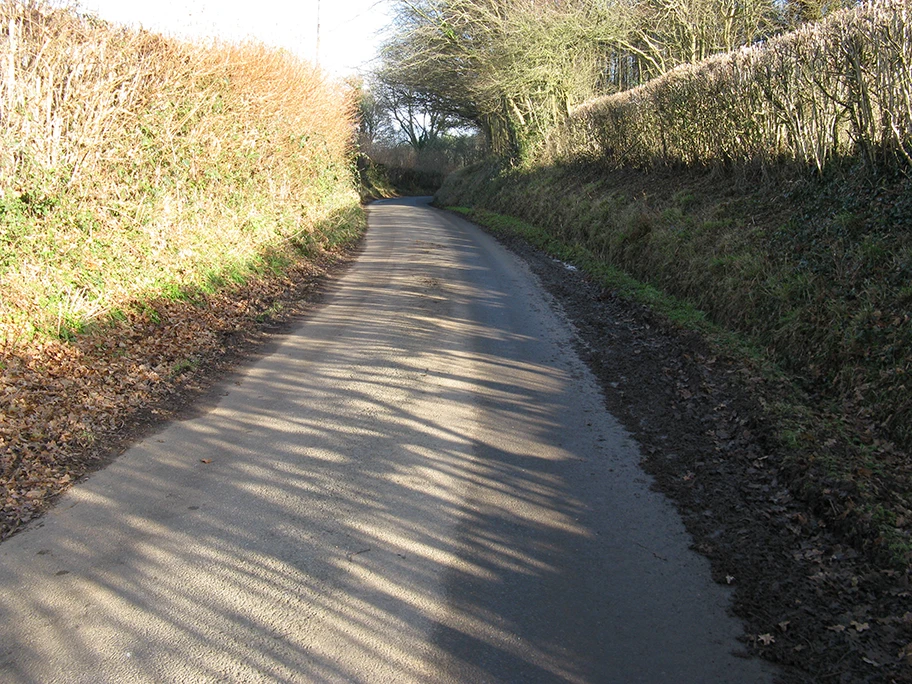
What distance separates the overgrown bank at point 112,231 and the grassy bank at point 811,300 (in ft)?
19.5

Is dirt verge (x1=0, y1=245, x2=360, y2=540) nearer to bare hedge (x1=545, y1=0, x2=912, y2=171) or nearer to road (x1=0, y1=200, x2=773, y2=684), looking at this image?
road (x1=0, y1=200, x2=773, y2=684)

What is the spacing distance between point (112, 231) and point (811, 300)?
355 inches

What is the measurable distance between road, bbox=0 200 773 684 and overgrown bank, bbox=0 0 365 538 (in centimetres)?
89

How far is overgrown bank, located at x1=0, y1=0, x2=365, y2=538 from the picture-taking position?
20.8 ft

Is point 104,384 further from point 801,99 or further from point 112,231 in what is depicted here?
point 801,99

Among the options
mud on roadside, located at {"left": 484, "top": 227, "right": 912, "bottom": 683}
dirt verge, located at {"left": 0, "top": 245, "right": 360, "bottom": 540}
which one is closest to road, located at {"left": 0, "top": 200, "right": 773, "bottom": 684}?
mud on roadside, located at {"left": 484, "top": 227, "right": 912, "bottom": 683}

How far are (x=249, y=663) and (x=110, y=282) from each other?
6730mm

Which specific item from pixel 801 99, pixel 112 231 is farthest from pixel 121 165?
pixel 801 99

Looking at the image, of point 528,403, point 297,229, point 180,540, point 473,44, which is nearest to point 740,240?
point 528,403

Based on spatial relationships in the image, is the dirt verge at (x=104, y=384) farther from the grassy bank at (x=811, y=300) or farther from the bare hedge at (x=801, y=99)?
the bare hedge at (x=801, y=99)

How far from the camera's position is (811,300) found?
25.2 ft

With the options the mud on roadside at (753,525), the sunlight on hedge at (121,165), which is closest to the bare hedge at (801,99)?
the mud on roadside at (753,525)

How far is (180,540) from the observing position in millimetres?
4367

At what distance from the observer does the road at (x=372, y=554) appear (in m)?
3.37
